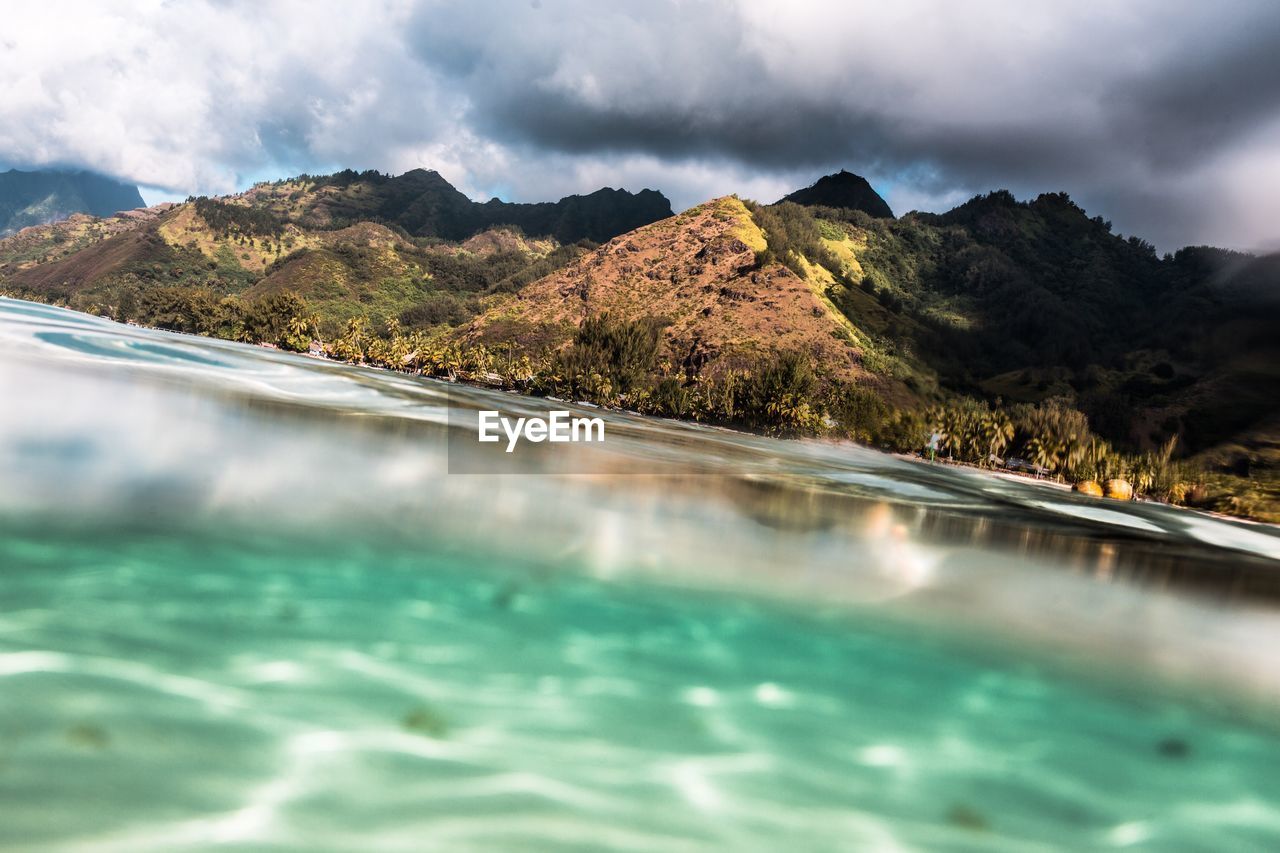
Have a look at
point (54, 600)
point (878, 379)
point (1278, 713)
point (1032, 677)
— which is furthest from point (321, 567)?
point (878, 379)

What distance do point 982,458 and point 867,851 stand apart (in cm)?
10372

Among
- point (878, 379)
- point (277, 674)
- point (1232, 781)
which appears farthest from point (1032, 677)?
point (878, 379)

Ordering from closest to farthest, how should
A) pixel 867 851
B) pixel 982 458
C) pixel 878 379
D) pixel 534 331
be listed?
pixel 867 851, pixel 982 458, pixel 878 379, pixel 534 331

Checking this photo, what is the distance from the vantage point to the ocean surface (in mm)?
6926

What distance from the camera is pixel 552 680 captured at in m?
9.88

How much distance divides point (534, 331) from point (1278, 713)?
18615 cm

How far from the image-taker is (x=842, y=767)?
880 centimetres

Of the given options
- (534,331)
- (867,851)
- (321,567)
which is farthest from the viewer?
(534,331)

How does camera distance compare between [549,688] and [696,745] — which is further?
[549,688]

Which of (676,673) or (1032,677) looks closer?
(676,673)

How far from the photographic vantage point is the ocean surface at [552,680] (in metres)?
6.93

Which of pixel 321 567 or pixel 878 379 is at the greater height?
pixel 878 379

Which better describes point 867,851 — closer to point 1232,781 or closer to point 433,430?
point 1232,781

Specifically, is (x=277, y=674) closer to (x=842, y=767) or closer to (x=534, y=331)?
(x=842, y=767)
